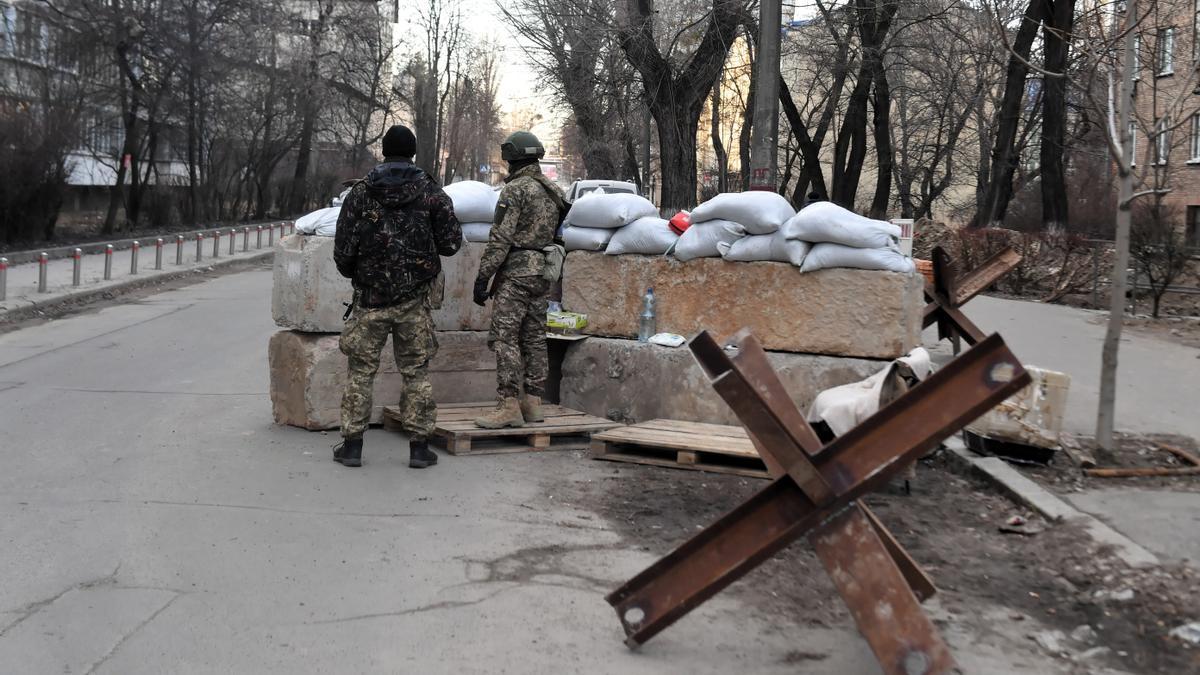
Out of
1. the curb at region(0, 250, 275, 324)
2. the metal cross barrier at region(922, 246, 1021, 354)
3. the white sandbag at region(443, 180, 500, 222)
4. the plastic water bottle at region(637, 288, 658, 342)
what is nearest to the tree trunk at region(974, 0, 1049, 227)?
the metal cross barrier at region(922, 246, 1021, 354)

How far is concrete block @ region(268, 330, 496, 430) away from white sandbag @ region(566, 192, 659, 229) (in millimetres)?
1170

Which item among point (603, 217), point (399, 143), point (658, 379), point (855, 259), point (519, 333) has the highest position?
point (399, 143)

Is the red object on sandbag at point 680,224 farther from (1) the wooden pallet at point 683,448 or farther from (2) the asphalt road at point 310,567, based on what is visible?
(2) the asphalt road at point 310,567

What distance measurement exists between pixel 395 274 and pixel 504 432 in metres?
1.31

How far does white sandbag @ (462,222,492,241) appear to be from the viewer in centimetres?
830

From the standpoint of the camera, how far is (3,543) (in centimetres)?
505

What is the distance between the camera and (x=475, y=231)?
8305mm

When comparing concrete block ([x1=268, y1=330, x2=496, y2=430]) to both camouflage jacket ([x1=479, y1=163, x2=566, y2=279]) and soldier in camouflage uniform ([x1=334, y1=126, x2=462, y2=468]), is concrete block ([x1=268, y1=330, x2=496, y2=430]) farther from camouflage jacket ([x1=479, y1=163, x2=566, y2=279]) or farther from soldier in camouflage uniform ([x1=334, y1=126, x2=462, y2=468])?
camouflage jacket ([x1=479, y1=163, x2=566, y2=279])

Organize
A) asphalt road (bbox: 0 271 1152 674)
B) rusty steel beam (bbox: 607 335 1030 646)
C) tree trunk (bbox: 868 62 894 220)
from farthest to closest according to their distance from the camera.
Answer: tree trunk (bbox: 868 62 894 220)
asphalt road (bbox: 0 271 1152 674)
rusty steel beam (bbox: 607 335 1030 646)

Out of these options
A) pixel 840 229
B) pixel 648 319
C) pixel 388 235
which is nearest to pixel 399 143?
pixel 388 235

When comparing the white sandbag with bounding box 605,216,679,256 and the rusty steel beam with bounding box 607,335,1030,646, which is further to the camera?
the white sandbag with bounding box 605,216,679,256

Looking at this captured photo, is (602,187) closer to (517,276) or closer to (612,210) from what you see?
(612,210)

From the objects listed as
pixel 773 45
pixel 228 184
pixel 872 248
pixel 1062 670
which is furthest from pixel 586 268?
pixel 228 184

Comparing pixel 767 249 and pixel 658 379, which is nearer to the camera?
pixel 767 249
